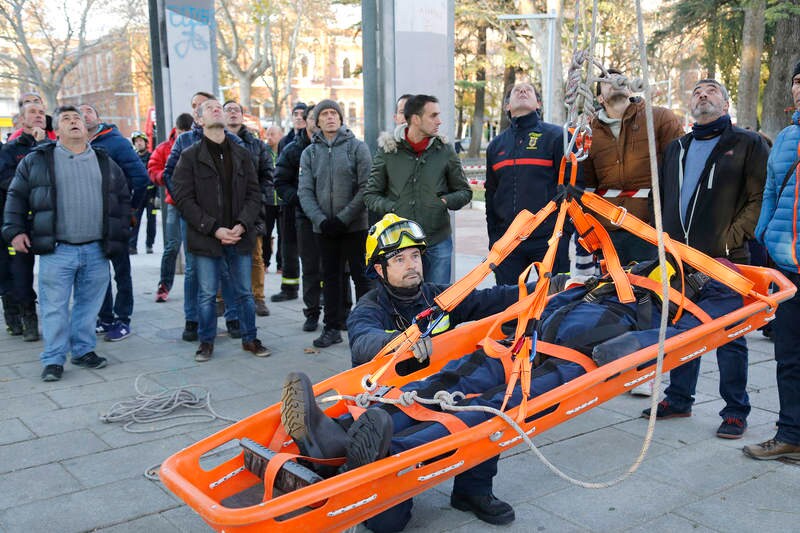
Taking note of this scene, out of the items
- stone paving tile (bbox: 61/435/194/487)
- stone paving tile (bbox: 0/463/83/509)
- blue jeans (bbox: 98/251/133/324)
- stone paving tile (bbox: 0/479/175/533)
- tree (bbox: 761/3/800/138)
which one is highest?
tree (bbox: 761/3/800/138)

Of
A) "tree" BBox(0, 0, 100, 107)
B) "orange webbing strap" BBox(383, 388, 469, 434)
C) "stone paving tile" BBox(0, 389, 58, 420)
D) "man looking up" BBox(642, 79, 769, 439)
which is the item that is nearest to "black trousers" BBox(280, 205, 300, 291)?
"stone paving tile" BBox(0, 389, 58, 420)

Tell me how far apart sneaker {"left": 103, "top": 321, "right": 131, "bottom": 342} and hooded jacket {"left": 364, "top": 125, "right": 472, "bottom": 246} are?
9.53ft

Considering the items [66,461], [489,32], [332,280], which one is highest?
[489,32]

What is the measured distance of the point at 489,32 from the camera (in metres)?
39.3

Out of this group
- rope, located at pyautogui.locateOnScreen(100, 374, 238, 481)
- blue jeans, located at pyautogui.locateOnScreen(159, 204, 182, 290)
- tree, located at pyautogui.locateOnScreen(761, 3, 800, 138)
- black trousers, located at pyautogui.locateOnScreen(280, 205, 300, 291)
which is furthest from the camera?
tree, located at pyautogui.locateOnScreen(761, 3, 800, 138)

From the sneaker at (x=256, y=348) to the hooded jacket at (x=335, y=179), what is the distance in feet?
3.71

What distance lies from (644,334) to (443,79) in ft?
14.2

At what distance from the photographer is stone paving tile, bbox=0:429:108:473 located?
172 inches

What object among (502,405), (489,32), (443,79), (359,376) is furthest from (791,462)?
(489,32)

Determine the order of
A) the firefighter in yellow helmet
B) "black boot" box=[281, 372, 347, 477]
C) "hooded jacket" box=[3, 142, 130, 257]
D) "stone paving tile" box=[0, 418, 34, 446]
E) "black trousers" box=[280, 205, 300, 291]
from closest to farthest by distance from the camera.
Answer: "black boot" box=[281, 372, 347, 477] → the firefighter in yellow helmet → "stone paving tile" box=[0, 418, 34, 446] → "hooded jacket" box=[3, 142, 130, 257] → "black trousers" box=[280, 205, 300, 291]

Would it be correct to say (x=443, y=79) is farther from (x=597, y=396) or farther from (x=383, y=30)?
(x=597, y=396)

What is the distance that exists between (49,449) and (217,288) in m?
2.34

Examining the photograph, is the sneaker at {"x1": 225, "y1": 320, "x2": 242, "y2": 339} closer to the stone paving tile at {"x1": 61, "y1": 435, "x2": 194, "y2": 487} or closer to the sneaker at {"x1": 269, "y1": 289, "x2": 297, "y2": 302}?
the sneaker at {"x1": 269, "y1": 289, "x2": 297, "y2": 302}

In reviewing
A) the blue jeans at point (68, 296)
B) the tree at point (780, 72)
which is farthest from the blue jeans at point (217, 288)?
the tree at point (780, 72)
